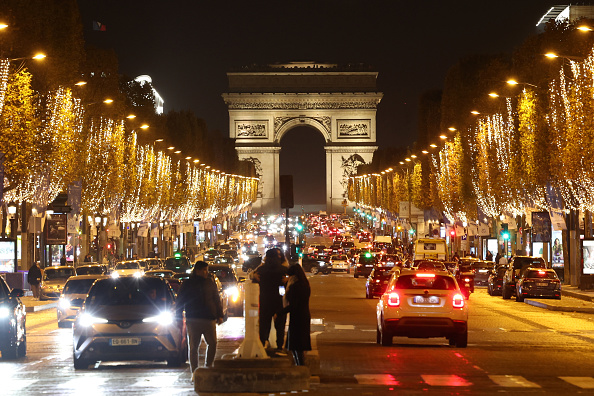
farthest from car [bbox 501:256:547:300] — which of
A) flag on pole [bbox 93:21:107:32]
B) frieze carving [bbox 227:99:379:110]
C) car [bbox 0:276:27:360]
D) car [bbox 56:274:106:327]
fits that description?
frieze carving [bbox 227:99:379:110]

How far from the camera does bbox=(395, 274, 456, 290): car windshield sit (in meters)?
23.2

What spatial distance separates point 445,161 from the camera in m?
85.1

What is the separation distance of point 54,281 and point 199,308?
27.7 metres

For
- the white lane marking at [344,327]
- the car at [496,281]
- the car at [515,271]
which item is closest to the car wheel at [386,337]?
the white lane marking at [344,327]

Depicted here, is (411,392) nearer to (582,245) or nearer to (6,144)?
(6,144)

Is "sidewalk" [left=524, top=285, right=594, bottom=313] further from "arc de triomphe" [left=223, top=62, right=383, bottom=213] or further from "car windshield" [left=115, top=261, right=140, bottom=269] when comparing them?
"arc de triomphe" [left=223, top=62, right=383, bottom=213]

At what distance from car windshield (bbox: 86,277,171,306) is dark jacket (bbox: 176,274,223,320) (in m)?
1.55

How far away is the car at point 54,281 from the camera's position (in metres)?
43.6

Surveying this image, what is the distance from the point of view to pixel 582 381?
16609mm

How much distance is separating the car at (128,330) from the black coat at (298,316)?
6.61 feet

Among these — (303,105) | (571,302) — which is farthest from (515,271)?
(303,105)

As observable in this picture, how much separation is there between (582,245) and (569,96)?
5.67 metres

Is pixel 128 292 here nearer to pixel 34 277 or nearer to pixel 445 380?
pixel 445 380

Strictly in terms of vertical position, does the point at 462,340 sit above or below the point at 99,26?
below
